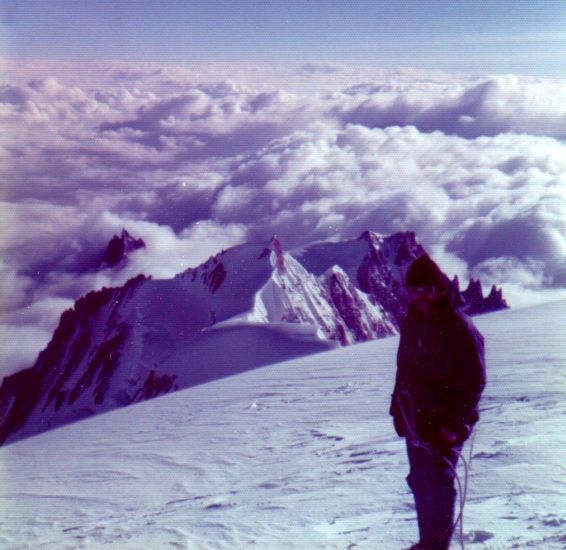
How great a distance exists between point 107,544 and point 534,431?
4476 mm

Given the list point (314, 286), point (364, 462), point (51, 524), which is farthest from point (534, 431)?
point (314, 286)

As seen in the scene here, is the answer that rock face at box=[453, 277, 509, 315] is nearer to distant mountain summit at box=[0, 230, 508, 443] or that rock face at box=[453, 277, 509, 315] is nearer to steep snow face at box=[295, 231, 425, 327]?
distant mountain summit at box=[0, 230, 508, 443]

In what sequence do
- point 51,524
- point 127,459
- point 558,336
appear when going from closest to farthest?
point 51,524 < point 127,459 < point 558,336

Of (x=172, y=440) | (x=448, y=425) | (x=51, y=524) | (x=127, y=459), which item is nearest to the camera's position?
(x=448, y=425)

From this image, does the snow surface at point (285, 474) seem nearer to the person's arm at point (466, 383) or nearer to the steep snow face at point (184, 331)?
the person's arm at point (466, 383)

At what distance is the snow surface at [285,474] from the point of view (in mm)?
5184

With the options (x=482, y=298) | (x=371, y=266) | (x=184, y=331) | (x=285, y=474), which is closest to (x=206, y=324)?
(x=184, y=331)

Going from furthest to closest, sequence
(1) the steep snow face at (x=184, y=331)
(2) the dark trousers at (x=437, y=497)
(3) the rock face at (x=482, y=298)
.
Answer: (3) the rock face at (x=482, y=298) < (1) the steep snow face at (x=184, y=331) < (2) the dark trousers at (x=437, y=497)

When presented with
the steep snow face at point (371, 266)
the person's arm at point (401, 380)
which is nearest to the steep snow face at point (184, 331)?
the steep snow face at point (371, 266)

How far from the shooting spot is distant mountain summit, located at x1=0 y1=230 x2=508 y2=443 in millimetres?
46938

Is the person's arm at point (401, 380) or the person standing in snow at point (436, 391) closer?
the person standing in snow at point (436, 391)

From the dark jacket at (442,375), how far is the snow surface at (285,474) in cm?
97

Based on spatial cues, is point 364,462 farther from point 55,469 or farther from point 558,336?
point 558,336

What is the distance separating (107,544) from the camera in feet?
18.8
